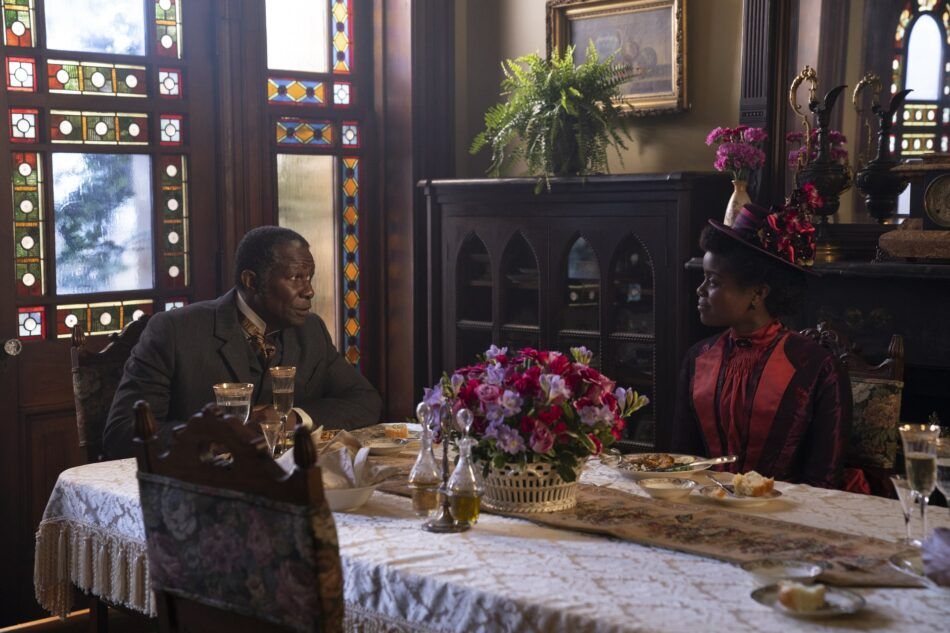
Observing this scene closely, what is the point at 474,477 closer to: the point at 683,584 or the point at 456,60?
the point at 683,584

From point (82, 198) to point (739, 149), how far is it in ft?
7.71

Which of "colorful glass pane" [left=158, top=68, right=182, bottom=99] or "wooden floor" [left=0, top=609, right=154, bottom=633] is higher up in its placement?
"colorful glass pane" [left=158, top=68, right=182, bottom=99]

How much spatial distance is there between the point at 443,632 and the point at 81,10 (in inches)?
126

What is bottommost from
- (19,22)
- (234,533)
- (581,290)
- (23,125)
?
(234,533)

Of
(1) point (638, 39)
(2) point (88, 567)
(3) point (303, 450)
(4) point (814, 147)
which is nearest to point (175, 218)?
(1) point (638, 39)

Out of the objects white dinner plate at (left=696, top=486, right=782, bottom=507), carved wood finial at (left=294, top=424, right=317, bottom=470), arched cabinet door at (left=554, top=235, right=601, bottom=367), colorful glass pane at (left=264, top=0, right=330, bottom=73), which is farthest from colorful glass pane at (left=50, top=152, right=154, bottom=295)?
carved wood finial at (left=294, top=424, right=317, bottom=470)

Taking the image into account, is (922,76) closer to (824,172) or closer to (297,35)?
(824,172)

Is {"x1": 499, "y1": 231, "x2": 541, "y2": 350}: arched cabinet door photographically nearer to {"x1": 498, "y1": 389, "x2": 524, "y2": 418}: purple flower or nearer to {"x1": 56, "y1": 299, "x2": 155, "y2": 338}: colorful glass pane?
{"x1": 56, "y1": 299, "x2": 155, "y2": 338}: colorful glass pane

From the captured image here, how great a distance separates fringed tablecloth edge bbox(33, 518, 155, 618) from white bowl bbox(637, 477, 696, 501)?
105cm

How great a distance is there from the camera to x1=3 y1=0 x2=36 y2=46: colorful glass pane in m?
4.15

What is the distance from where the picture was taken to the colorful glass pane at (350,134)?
5.09 meters

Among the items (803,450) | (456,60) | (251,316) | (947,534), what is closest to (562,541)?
(947,534)

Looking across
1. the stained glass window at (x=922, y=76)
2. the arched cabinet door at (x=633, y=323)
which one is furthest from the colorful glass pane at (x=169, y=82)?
the stained glass window at (x=922, y=76)

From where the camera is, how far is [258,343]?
133 inches
